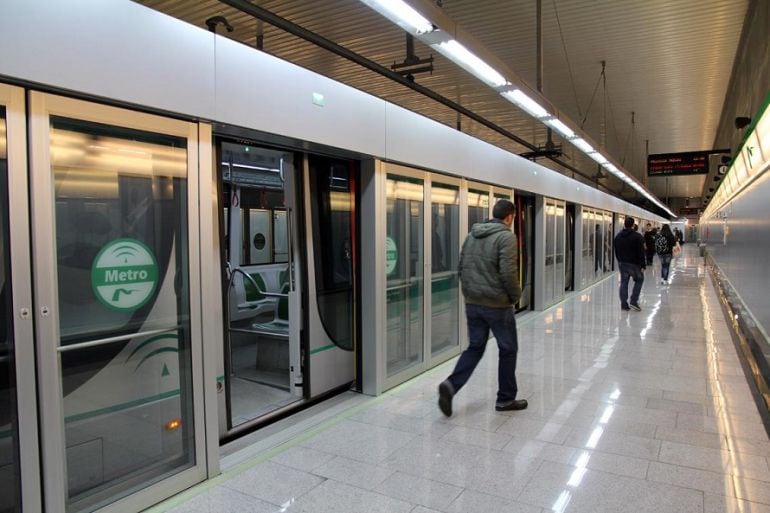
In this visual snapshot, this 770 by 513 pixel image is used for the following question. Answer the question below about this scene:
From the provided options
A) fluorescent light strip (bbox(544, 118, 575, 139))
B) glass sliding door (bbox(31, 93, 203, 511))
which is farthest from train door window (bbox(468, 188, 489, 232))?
glass sliding door (bbox(31, 93, 203, 511))

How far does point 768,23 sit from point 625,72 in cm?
228

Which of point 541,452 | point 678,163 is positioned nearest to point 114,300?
point 541,452

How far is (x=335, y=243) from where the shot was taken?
4.21 meters

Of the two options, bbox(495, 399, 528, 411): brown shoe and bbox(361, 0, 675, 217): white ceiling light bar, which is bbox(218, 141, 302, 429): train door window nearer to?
bbox(361, 0, 675, 217): white ceiling light bar

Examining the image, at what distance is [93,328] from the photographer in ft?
7.67

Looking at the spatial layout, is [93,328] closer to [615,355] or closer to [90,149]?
[90,149]

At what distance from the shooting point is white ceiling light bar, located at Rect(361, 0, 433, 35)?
2637 mm

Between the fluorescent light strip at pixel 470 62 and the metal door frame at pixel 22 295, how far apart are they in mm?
2257

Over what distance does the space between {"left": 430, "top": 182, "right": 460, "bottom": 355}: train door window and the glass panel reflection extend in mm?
2854

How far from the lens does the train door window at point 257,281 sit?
3.94 metres

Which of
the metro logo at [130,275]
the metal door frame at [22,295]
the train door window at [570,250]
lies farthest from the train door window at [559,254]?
the metal door frame at [22,295]

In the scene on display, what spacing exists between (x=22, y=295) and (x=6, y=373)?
1.05 feet

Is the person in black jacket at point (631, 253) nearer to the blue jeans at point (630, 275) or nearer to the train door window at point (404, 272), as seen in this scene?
the blue jeans at point (630, 275)

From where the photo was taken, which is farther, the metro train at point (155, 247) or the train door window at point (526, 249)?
the train door window at point (526, 249)
